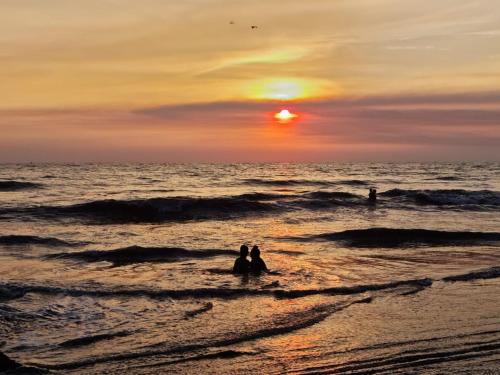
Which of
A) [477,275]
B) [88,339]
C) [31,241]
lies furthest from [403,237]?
[88,339]

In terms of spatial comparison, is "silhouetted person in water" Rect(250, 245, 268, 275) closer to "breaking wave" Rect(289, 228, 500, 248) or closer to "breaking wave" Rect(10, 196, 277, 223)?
"breaking wave" Rect(289, 228, 500, 248)

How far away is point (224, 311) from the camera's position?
1153 centimetres

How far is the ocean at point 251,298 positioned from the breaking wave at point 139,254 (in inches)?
2.6

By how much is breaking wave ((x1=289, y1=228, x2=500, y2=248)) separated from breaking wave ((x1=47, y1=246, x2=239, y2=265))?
535 cm

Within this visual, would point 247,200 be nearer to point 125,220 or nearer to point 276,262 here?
point 125,220

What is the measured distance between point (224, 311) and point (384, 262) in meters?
7.95

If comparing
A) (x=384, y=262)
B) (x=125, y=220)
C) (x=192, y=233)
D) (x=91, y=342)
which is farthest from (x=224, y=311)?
(x=125, y=220)

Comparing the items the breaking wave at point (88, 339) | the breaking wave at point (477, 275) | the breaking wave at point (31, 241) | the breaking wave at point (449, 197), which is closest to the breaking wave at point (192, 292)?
the breaking wave at point (477, 275)

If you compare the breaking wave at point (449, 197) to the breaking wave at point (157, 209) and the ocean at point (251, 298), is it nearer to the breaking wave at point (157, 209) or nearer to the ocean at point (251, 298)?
the breaking wave at point (157, 209)

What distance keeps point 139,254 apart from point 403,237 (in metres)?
11.3

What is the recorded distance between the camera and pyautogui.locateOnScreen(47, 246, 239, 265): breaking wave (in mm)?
18422

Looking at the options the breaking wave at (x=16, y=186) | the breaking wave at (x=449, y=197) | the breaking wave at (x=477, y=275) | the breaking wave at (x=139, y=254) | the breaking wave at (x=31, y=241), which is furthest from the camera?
the breaking wave at (x=16, y=186)

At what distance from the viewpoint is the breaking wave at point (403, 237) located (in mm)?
22950

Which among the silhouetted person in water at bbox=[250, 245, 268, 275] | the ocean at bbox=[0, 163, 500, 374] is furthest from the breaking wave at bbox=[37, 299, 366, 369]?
the silhouetted person in water at bbox=[250, 245, 268, 275]
